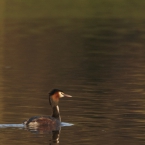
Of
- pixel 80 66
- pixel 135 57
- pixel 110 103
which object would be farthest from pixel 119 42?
pixel 110 103

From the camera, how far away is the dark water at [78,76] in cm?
1341

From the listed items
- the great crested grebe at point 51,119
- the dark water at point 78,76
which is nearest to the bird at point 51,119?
the great crested grebe at point 51,119

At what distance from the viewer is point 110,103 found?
16344 millimetres

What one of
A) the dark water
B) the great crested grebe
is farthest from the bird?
the dark water

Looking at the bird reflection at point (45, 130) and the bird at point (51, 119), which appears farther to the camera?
the bird at point (51, 119)

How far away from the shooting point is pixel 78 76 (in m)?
A: 20.6

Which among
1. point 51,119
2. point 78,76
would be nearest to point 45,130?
point 51,119

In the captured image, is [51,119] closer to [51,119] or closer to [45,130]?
[51,119]

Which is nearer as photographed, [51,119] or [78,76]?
[51,119]

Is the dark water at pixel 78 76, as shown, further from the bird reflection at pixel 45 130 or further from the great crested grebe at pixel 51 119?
the great crested grebe at pixel 51 119

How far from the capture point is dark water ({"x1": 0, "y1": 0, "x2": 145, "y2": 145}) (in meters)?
13.4

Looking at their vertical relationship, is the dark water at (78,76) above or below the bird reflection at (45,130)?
above

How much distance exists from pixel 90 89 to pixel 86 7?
106ft

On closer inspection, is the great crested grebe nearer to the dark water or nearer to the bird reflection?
the bird reflection
